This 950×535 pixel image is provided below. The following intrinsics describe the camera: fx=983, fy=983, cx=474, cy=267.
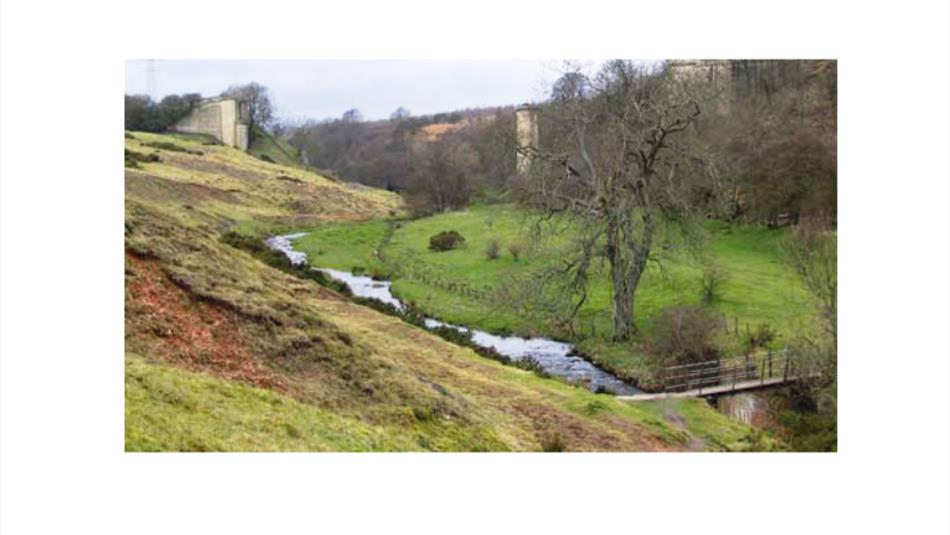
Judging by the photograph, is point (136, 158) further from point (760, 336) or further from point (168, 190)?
point (760, 336)

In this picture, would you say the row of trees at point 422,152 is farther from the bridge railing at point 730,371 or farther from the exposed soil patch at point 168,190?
the bridge railing at point 730,371

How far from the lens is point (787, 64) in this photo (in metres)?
10.7

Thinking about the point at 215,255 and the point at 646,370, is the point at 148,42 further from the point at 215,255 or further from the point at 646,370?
the point at 646,370

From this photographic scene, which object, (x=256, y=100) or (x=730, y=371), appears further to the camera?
(x=256, y=100)

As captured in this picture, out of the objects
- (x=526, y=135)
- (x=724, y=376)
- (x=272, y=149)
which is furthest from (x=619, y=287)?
(x=272, y=149)

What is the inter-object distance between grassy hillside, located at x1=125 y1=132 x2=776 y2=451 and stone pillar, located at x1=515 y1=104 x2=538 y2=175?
2360 mm

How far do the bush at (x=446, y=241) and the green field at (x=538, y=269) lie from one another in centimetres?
7

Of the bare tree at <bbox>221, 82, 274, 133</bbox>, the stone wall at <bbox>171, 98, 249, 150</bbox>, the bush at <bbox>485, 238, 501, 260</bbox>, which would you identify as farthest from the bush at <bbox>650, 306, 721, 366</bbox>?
the stone wall at <bbox>171, 98, 249, 150</bbox>

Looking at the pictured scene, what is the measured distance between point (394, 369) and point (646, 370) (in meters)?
2.83

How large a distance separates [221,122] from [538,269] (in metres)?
4.28

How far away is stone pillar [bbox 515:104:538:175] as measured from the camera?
37.9 ft

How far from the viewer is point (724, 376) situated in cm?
1090

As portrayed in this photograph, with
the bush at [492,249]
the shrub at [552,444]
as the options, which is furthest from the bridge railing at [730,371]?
the bush at [492,249]

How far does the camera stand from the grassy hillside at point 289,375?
9.76 meters
